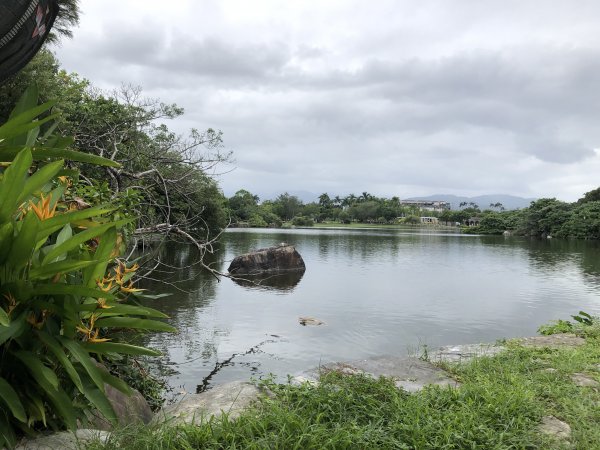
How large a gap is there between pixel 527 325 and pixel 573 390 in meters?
8.42

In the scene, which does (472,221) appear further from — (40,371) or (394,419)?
(40,371)

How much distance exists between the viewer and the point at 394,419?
2.65 meters

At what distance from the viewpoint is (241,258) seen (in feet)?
62.3

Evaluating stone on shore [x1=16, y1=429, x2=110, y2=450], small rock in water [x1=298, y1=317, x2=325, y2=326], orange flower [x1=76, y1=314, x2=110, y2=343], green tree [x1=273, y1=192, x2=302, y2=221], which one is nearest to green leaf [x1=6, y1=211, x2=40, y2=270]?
orange flower [x1=76, y1=314, x2=110, y2=343]

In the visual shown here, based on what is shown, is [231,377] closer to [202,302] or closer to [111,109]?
[202,302]

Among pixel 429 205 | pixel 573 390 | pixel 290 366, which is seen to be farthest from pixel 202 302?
pixel 429 205

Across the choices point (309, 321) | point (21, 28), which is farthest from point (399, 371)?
point (309, 321)

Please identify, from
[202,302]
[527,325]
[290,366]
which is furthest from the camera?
[202,302]

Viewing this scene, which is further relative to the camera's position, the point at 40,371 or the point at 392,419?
the point at 392,419

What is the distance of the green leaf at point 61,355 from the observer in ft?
6.14

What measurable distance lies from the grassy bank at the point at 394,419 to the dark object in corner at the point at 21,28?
5.95ft

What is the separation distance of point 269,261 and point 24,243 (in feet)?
59.0

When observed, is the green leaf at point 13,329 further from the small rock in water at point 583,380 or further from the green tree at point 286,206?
the green tree at point 286,206

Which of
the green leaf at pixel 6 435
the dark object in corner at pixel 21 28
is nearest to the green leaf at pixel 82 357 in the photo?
the green leaf at pixel 6 435
